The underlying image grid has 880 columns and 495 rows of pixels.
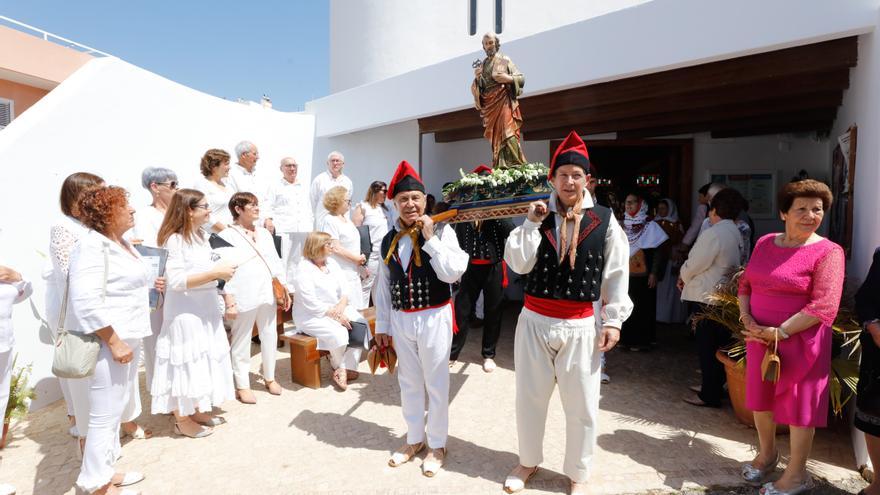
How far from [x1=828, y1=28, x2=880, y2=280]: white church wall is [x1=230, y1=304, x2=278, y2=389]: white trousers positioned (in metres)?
4.55

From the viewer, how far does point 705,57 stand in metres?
4.31

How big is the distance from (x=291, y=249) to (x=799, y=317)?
19.1 feet

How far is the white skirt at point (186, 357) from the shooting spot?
11.5 ft

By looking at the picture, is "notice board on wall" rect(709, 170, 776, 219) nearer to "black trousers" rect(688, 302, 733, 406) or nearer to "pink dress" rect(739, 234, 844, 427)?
"black trousers" rect(688, 302, 733, 406)

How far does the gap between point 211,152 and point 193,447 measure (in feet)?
9.31

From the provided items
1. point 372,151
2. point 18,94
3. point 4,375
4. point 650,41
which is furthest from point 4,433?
point 18,94

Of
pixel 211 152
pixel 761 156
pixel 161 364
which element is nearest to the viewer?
pixel 161 364

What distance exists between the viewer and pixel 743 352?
3.61m

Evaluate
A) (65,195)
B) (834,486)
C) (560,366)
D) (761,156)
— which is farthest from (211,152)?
(761,156)

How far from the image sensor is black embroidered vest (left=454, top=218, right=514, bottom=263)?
5.18 meters

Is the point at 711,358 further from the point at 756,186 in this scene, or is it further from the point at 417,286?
the point at 756,186

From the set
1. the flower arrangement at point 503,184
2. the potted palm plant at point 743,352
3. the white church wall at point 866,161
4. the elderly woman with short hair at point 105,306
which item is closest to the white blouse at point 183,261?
the elderly woman with short hair at point 105,306

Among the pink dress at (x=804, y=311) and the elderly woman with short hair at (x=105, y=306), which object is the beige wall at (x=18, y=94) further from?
the pink dress at (x=804, y=311)

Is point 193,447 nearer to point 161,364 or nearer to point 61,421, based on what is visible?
point 161,364
